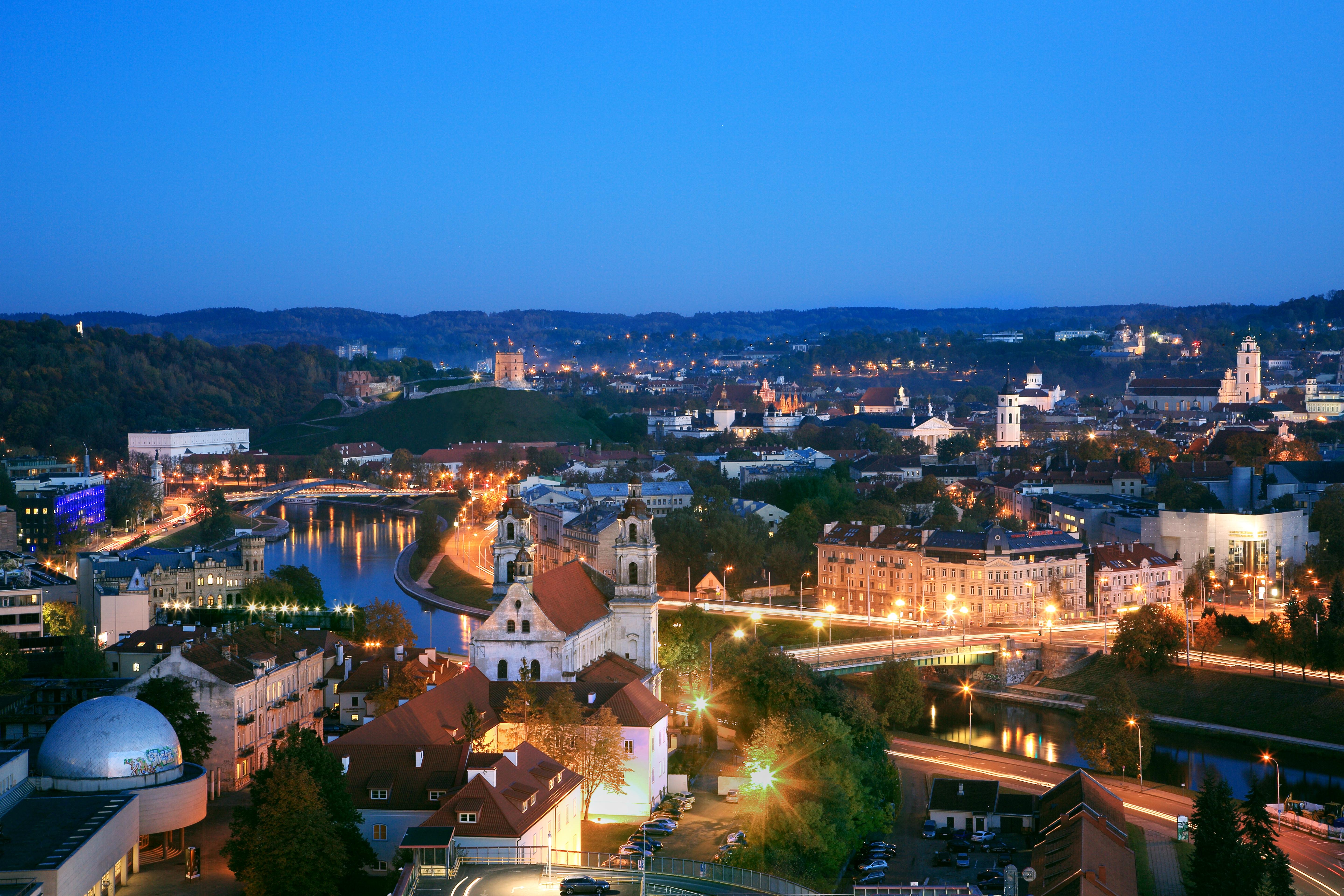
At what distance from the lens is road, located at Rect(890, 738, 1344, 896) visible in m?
17.2

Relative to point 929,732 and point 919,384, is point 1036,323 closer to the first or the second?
point 919,384

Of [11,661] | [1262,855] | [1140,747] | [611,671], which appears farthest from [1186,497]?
[11,661]

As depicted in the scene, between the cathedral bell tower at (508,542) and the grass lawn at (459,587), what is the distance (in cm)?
1192

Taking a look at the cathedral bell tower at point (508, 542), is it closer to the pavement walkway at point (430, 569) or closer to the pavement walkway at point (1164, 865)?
the pavement walkway at point (1164, 865)

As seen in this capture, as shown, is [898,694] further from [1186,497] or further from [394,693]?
[1186,497]

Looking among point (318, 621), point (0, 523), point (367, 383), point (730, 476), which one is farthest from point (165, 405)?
point (318, 621)

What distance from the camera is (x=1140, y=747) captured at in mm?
21844

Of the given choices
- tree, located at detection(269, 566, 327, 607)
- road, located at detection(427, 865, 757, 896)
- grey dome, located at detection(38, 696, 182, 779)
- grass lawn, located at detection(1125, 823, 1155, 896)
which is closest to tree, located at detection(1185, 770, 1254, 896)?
grass lawn, located at detection(1125, 823, 1155, 896)

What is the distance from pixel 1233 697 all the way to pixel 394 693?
14.3 meters

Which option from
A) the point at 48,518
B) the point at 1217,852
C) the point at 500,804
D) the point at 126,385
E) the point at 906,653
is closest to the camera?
the point at 500,804

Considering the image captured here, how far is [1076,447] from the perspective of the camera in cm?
5884

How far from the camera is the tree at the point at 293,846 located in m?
13.7

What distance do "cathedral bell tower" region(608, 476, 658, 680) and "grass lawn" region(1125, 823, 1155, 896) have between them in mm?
7463

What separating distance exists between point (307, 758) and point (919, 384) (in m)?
104
